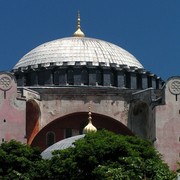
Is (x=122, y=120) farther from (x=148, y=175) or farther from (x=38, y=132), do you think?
(x=148, y=175)

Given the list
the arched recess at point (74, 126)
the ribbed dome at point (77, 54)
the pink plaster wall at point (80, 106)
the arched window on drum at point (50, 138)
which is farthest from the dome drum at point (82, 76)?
the arched window on drum at point (50, 138)

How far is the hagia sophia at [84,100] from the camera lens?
49.2m

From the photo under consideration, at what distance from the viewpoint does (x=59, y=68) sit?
5316 centimetres

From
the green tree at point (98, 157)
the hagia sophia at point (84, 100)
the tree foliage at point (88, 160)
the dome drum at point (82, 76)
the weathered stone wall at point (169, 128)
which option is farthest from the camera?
the dome drum at point (82, 76)

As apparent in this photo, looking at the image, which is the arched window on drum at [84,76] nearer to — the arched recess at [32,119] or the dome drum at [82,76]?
the dome drum at [82,76]

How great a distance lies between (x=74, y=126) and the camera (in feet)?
172

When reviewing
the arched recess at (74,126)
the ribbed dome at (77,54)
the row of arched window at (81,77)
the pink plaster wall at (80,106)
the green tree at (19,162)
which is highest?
the ribbed dome at (77,54)

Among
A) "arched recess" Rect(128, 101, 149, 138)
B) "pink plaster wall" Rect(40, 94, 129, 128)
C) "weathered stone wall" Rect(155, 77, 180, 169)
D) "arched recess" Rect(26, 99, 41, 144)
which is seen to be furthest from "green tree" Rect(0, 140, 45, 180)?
"arched recess" Rect(128, 101, 149, 138)

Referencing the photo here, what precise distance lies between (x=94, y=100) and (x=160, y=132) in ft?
15.4

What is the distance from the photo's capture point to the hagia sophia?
49156mm

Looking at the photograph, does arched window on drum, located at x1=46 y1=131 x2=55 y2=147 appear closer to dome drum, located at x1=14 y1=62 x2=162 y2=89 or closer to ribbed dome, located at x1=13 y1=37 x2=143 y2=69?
dome drum, located at x1=14 y1=62 x2=162 y2=89

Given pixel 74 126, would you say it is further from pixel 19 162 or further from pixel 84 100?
pixel 19 162

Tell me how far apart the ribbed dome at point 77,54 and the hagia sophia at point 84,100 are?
57mm

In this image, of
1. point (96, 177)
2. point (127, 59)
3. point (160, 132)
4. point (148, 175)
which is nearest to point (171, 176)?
point (148, 175)
